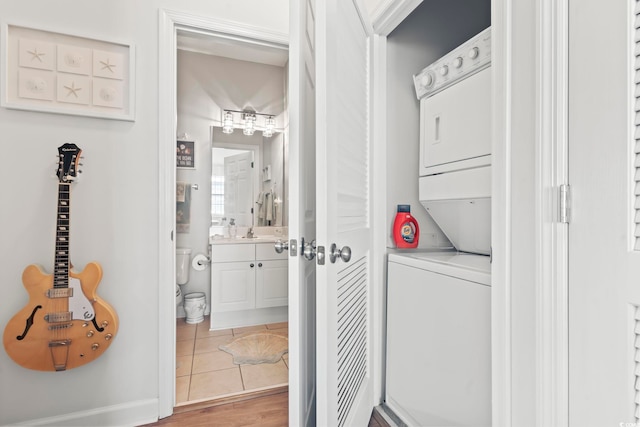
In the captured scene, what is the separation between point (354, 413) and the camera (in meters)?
1.25

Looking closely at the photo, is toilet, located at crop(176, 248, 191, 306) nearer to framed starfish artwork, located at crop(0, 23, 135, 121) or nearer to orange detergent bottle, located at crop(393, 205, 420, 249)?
framed starfish artwork, located at crop(0, 23, 135, 121)

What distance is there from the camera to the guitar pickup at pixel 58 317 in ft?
4.70

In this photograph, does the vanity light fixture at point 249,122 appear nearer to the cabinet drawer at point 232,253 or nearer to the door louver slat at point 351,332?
the cabinet drawer at point 232,253

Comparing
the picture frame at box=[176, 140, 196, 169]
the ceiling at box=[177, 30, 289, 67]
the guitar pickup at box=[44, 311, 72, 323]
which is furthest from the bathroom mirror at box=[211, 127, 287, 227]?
the guitar pickup at box=[44, 311, 72, 323]

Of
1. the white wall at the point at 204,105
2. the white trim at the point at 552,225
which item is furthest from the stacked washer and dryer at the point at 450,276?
the white wall at the point at 204,105

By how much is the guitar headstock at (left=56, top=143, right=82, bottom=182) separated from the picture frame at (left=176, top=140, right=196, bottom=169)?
1.80 m

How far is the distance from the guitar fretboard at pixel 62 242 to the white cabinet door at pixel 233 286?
1499mm

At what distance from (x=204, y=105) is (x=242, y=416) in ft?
9.50

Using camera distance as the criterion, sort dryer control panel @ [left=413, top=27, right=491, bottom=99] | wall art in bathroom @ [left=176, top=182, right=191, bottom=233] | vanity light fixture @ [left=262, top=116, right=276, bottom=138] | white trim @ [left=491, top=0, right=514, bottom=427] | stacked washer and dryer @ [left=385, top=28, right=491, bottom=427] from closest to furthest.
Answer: white trim @ [left=491, top=0, right=514, bottom=427]
stacked washer and dryer @ [left=385, top=28, right=491, bottom=427]
dryer control panel @ [left=413, top=27, right=491, bottom=99]
wall art in bathroom @ [left=176, top=182, right=191, bottom=233]
vanity light fixture @ [left=262, top=116, right=276, bottom=138]

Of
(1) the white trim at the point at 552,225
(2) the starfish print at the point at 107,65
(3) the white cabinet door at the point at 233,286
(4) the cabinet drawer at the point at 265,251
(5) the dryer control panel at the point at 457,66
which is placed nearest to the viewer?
(1) the white trim at the point at 552,225

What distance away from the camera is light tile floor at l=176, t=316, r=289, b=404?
1.85 metres

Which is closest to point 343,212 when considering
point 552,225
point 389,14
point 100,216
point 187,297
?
point 552,225

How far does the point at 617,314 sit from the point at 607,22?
60cm

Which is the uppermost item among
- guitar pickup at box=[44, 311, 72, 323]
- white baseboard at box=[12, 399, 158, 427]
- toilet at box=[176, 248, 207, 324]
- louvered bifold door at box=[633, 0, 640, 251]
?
A: louvered bifold door at box=[633, 0, 640, 251]
